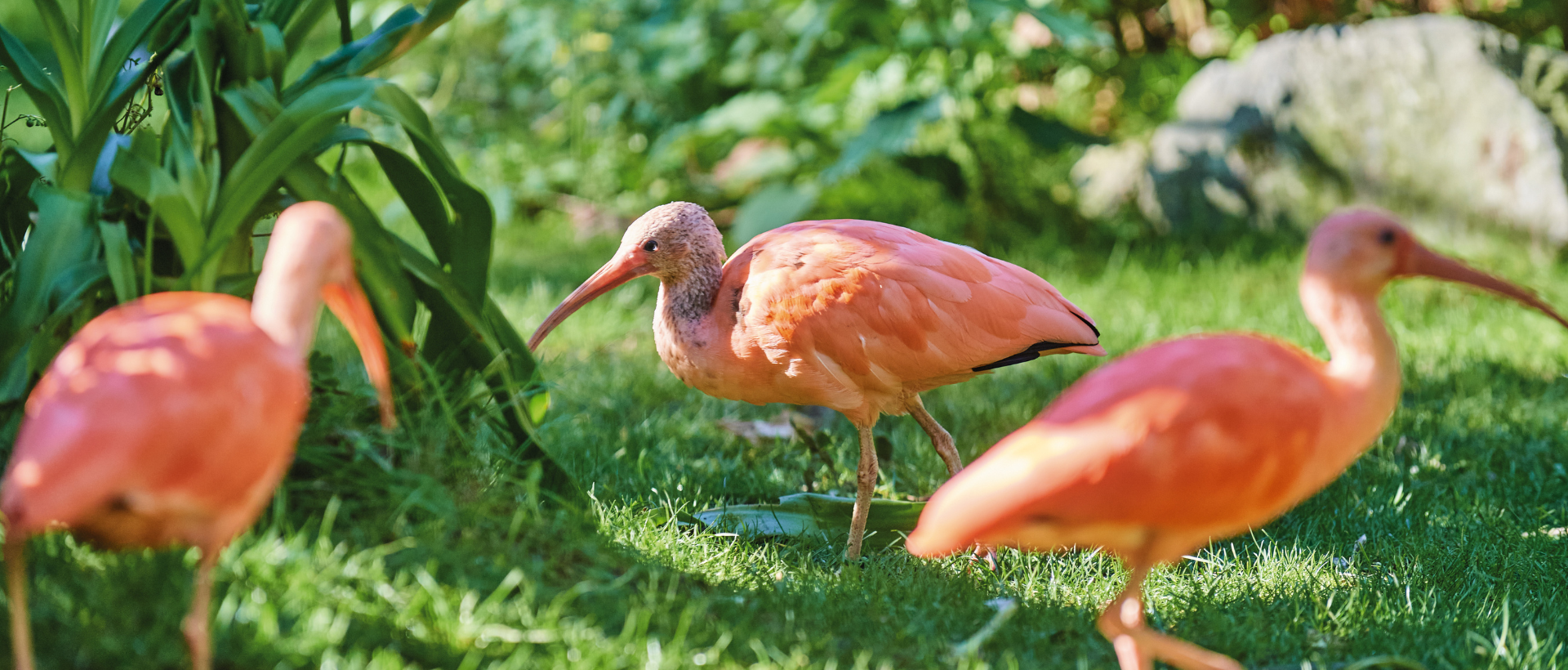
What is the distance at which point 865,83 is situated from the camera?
7.70 metres

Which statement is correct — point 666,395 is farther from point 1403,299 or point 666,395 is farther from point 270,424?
point 1403,299

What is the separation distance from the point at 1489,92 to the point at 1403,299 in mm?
1320

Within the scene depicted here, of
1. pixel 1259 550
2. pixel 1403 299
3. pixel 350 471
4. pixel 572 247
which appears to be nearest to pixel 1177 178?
pixel 1403 299

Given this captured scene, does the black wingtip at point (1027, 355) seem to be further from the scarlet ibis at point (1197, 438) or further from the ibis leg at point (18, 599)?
the ibis leg at point (18, 599)

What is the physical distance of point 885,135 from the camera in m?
6.16

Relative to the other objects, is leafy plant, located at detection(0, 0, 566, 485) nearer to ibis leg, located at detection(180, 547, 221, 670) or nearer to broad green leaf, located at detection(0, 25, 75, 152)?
broad green leaf, located at detection(0, 25, 75, 152)

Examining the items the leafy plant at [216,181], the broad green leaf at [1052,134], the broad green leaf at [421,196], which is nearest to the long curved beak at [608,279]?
the leafy plant at [216,181]

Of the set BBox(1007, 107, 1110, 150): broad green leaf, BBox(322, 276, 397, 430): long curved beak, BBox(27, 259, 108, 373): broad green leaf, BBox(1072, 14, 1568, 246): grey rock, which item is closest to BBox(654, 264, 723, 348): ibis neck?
BBox(322, 276, 397, 430): long curved beak

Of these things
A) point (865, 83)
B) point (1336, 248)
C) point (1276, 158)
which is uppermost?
point (1336, 248)

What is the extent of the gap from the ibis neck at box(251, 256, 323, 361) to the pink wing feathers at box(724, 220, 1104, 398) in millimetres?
1358

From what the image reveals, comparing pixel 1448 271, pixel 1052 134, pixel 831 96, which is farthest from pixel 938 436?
pixel 831 96

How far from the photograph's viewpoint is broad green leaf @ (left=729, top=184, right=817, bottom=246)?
245 inches

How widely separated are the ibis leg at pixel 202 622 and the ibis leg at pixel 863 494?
172 cm

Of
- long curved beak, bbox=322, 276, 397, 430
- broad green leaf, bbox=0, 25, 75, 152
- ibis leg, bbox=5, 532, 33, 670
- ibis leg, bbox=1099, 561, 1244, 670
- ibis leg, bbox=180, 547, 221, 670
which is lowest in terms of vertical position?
ibis leg, bbox=1099, 561, 1244, 670
